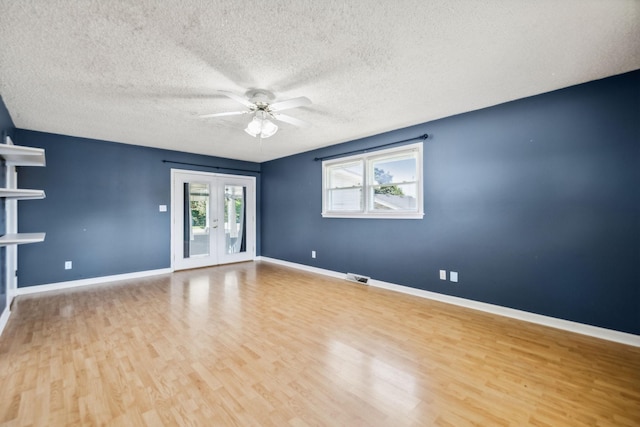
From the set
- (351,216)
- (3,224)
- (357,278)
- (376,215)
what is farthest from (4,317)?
(376,215)

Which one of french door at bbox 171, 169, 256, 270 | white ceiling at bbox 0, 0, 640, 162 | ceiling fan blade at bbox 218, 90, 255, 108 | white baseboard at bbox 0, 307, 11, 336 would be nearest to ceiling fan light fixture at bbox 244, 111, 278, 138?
ceiling fan blade at bbox 218, 90, 255, 108

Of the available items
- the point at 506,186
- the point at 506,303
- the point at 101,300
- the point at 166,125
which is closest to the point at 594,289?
the point at 506,303

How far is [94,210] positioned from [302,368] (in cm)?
472

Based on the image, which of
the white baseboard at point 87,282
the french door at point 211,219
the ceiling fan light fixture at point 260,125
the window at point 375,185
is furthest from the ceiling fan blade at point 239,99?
the white baseboard at point 87,282

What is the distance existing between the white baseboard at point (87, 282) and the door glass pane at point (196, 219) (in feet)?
2.14

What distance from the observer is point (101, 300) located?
369 cm

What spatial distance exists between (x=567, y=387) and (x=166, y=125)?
204 inches

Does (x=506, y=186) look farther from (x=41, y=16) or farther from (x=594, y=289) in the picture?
(x=41, y=16)

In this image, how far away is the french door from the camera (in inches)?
218

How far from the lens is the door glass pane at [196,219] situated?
5645mm

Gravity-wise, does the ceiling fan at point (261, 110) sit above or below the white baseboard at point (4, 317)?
above

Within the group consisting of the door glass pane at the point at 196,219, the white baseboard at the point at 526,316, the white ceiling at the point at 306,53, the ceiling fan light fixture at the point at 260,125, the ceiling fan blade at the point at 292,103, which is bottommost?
the white baseboard at the point at 526,316

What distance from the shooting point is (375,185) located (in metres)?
4.52

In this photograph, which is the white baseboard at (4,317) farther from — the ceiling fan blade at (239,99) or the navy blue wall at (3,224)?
the ceiling fan blade at (239,99)
